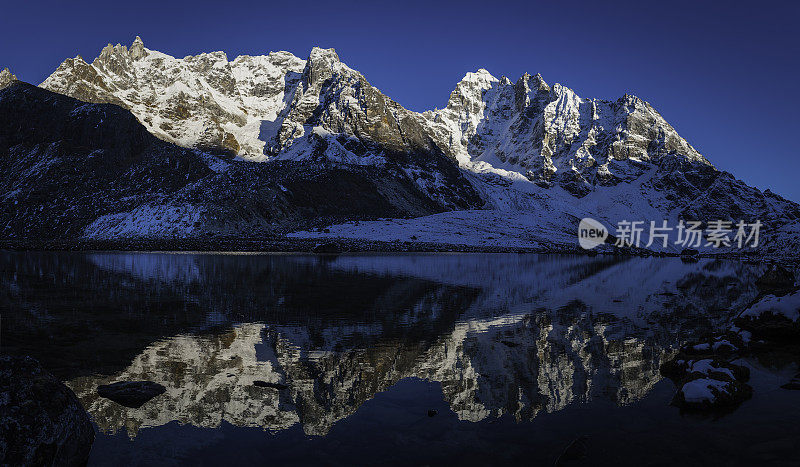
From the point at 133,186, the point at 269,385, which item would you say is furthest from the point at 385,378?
the point at 133,186

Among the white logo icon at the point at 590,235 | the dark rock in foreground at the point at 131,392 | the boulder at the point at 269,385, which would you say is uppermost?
the white logo icon at the point at 590,235

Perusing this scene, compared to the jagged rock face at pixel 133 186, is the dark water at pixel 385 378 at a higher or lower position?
lower

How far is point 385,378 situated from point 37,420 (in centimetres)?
807

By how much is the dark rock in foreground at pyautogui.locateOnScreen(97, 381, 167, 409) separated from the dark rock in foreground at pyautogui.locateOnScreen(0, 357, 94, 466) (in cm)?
231

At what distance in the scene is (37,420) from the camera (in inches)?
303

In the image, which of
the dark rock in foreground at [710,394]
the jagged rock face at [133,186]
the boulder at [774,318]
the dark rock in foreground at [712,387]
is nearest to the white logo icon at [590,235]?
the jagged rock face at [133,186]

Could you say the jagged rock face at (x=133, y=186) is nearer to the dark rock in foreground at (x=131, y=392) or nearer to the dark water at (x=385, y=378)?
the dark water at (x=385, y=378)

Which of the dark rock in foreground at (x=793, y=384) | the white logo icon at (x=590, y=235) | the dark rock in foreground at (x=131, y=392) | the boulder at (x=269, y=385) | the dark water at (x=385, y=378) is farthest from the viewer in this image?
the white logo icon at (x=590, y=235)

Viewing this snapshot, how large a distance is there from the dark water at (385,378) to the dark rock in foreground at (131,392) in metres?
0.25

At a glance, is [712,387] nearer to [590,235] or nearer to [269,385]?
[269,385]

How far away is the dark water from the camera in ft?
30.5

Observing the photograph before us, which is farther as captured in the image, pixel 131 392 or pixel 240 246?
pixel 240 246

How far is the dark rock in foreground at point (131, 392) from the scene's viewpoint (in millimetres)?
11125

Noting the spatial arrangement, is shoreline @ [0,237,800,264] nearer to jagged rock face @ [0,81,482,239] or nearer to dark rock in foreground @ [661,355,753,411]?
jagged rock face @ [0,81,482,239]
